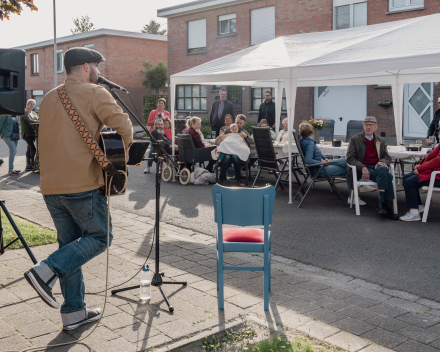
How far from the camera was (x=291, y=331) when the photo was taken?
3.60 metres

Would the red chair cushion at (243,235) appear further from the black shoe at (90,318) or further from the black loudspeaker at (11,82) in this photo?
the black loudspeaker at (11,82)

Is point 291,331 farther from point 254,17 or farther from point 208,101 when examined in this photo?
point 208,101

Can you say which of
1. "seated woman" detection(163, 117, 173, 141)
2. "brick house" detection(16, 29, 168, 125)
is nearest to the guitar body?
"seated woman" detection(163, 117, 173, 141)

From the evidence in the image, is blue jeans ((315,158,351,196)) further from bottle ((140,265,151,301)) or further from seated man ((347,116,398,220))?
bottle ((140,265,151,301))

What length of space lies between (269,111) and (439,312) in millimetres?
11837

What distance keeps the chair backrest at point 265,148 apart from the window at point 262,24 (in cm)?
1495

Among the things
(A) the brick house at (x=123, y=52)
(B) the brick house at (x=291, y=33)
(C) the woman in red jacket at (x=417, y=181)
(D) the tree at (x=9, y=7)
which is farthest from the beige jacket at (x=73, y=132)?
(A) the brick house at (x=123, y=52)

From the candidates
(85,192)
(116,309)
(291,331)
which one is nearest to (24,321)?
(116,309)

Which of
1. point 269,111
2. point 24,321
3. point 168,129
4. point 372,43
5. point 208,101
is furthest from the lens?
point 208,101

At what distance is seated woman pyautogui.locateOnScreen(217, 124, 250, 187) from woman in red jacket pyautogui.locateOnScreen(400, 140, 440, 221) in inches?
161

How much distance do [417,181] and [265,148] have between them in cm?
307

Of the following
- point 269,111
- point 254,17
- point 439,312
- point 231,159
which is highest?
point 254,17

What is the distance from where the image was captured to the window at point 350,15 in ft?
67.4

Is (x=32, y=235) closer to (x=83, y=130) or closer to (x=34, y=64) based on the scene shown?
(x=83, y=130)
